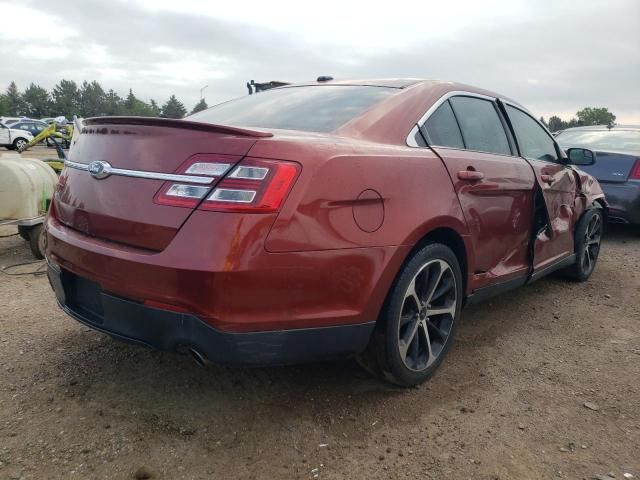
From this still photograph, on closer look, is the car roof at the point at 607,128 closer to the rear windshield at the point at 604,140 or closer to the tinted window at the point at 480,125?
the rear windshield at the point at 604,140

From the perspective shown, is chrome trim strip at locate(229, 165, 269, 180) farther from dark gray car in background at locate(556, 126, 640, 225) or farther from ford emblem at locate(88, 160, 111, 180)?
dark gray car in background at locate(556, 126, 640, 225)

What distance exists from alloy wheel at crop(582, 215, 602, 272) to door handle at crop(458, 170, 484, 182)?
2.28 meters

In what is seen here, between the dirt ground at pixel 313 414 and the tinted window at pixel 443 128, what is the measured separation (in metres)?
1.24

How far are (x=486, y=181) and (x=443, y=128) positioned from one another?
389 millimetres

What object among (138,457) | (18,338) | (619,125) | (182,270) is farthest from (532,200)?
(619,125)

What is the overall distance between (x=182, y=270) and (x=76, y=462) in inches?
34.3

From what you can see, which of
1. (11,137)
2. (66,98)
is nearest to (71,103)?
(66,98)

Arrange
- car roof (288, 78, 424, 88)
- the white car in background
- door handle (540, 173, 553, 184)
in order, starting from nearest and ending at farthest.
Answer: car roof (288, 78, 424, 88) < door handle (540, 173, 553, 184) < the white car in background

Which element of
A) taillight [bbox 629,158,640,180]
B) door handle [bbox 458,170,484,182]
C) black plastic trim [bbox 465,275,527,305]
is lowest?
black plastic trim [bbox 465,275,527,305]

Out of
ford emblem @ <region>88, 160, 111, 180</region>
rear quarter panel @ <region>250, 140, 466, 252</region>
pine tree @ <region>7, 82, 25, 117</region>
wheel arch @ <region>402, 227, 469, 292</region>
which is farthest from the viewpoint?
pine tree @ <region>7, 82, 25, 117</region>

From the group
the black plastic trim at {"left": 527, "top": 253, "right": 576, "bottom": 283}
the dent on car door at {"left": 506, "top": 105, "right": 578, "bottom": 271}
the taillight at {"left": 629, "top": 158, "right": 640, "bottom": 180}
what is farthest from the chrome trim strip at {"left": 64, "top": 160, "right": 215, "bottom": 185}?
the taillight at {"left": 629, "top": 158, "right": 640, "bottom": 180}

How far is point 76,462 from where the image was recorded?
203 centimetres

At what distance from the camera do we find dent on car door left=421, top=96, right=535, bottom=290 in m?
2.81

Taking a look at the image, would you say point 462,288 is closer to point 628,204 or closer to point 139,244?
point 139,244
